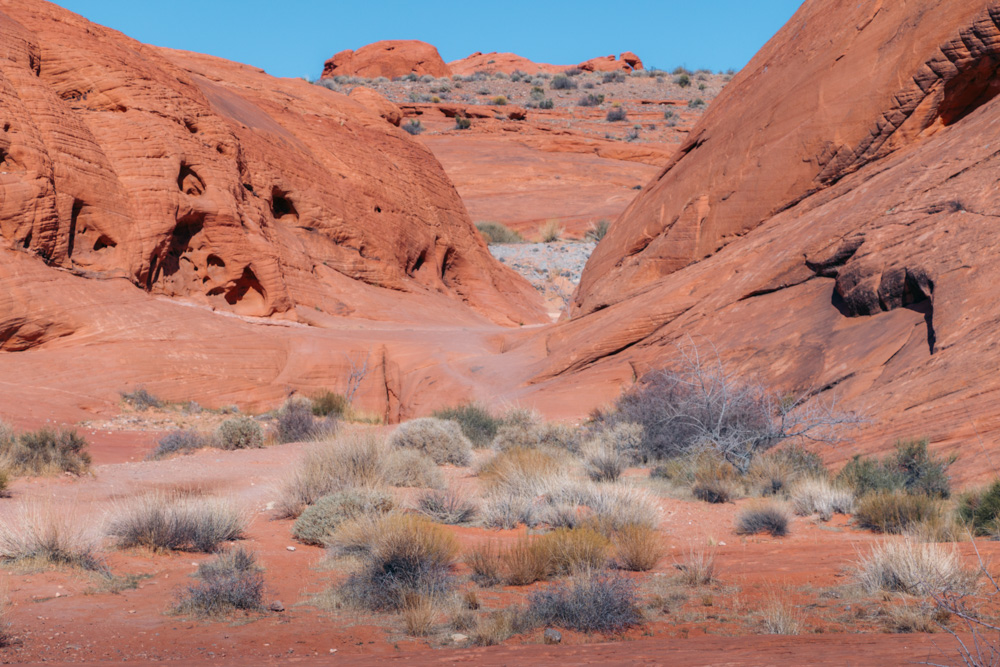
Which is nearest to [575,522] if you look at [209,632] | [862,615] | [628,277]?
[862,615]

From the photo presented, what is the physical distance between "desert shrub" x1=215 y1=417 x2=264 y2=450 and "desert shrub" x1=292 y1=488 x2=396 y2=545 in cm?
605

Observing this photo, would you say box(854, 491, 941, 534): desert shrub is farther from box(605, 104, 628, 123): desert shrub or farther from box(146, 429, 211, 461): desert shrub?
box(605, 104, 628, 123): desert shrub

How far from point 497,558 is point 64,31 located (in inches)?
732

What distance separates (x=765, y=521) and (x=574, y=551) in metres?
2.25

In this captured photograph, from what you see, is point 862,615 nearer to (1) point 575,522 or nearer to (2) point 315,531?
(1) point 575,522

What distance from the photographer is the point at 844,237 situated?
11.9 meters

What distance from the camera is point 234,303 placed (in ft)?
65.5

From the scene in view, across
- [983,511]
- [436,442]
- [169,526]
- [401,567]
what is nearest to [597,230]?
[436,442]

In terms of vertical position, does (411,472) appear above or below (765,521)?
above

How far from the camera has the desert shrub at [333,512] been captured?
24.6 ft

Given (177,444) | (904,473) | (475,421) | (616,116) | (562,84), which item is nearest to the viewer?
(904,473)

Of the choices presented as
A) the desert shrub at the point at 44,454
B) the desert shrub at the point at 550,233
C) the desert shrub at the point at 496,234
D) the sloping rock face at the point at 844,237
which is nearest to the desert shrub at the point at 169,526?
the desert shrub at the point at 44,454

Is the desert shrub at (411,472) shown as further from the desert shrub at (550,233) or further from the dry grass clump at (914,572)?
the desert shrub at (550,233)

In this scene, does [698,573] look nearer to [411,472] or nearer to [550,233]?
[411,472]
